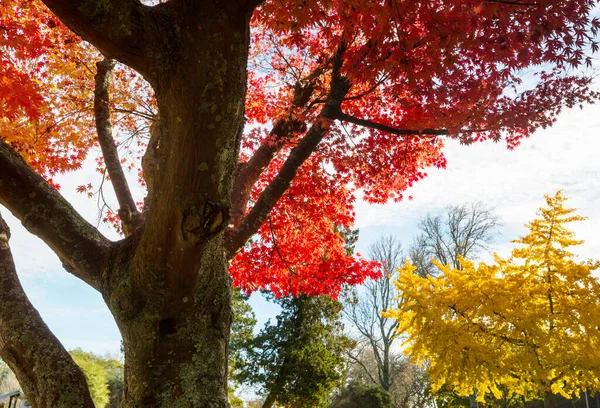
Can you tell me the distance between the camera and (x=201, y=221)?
2441mm

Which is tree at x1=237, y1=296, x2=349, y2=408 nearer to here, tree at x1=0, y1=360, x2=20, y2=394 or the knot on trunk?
the knot on trunk

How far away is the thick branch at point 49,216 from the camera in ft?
9.96

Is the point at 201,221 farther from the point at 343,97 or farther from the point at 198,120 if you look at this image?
the point at 343,97

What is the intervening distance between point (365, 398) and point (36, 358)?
661 inches

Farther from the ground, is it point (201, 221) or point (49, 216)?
point (49, 216)

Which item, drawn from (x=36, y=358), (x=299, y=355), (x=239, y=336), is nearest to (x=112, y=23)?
(x=36, y=358)

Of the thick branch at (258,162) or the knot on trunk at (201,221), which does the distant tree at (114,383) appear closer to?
the thick branch at (258,162)

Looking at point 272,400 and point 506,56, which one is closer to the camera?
point 506,56

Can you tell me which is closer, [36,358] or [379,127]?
[36,358]

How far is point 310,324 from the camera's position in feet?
56.4

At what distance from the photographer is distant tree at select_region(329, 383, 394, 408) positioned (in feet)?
56.8

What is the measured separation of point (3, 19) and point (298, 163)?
14.6 ft

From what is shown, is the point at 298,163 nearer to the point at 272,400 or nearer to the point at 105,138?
the point at 105,138

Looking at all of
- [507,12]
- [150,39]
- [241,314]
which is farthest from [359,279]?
[241,314]
